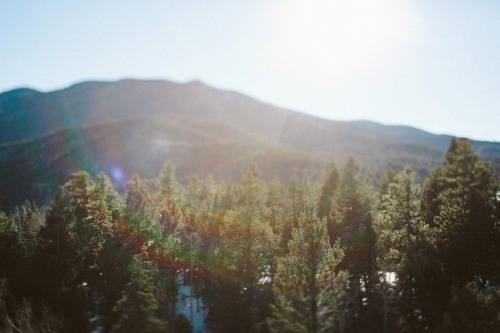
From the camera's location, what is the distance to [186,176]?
145 meters

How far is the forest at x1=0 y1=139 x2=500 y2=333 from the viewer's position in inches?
648

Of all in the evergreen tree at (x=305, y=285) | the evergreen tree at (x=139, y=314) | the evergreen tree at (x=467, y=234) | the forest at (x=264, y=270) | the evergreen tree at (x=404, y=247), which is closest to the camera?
the evergreen tree at (x=139, y=314)

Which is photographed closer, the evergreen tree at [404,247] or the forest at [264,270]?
the forest at [264,270]

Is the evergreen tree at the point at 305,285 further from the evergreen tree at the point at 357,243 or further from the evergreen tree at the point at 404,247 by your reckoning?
the evergreen tree at the point at 404,247

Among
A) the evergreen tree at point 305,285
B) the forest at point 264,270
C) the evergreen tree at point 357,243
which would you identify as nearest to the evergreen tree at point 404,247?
the forest at point 264,270

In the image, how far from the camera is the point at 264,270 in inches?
873

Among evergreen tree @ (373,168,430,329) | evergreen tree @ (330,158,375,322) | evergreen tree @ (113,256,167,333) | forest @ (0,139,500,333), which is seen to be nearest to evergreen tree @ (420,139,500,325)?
forest @ (0,139,500,333)

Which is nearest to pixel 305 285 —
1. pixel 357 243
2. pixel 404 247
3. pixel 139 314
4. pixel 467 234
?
pixel 139 314

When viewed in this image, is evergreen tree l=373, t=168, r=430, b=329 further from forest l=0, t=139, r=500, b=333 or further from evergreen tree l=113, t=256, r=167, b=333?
evergreen tree l=113, t=256, r=167, b=333

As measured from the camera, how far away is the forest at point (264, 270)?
16.5 meters

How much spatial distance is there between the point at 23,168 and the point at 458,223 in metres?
168

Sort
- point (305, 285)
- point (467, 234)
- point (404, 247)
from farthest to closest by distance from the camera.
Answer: point (467, 234)
point (404, 247)
point (305, 285)

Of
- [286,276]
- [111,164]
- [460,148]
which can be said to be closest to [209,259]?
[286,276]

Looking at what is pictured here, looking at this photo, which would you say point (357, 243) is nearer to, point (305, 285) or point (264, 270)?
point (264, 270)
